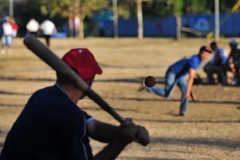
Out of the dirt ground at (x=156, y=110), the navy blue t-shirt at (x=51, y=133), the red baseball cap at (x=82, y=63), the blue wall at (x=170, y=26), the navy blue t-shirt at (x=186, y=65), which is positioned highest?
the red baseball cap at (x=82, y=63)

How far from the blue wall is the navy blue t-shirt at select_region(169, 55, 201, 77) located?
40.1 meters

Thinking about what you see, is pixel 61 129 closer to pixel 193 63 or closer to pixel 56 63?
pixel 56 63

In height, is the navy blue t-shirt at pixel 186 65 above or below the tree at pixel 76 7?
above

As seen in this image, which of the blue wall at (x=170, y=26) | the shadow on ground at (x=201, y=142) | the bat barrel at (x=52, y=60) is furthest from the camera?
the blue wall at (x=170, y=26)

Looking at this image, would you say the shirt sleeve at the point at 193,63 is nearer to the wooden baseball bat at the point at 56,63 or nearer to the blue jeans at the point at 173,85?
the blue jeans at the point at 173,85

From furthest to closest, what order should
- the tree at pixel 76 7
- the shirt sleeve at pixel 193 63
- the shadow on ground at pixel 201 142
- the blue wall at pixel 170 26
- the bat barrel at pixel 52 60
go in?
the tree at pixel 76 7 → the blue wall at pixel 170 26 → the shirt sleeve at pixel 193 63 → the shadow on ground at pixel 201 142 → the bat barrel at pixel 52 60

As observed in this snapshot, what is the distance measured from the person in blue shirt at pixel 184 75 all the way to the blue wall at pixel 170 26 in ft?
131

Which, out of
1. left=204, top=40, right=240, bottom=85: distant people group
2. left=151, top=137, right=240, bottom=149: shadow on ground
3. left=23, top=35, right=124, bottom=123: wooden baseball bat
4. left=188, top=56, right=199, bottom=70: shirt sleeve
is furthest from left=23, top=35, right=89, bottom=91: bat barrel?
left=204, top=40, right=240, bottom=85: distant people group

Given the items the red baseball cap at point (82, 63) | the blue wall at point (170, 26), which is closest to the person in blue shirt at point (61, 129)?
the red baseball cap at point (82, 63)

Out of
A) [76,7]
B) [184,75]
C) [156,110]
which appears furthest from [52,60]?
[76,7]

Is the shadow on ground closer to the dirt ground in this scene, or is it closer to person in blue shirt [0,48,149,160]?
the dirt ground

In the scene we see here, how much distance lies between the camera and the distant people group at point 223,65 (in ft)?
54.0

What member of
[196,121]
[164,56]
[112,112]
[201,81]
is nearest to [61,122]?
[112,112]

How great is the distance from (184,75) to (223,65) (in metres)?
5.12
